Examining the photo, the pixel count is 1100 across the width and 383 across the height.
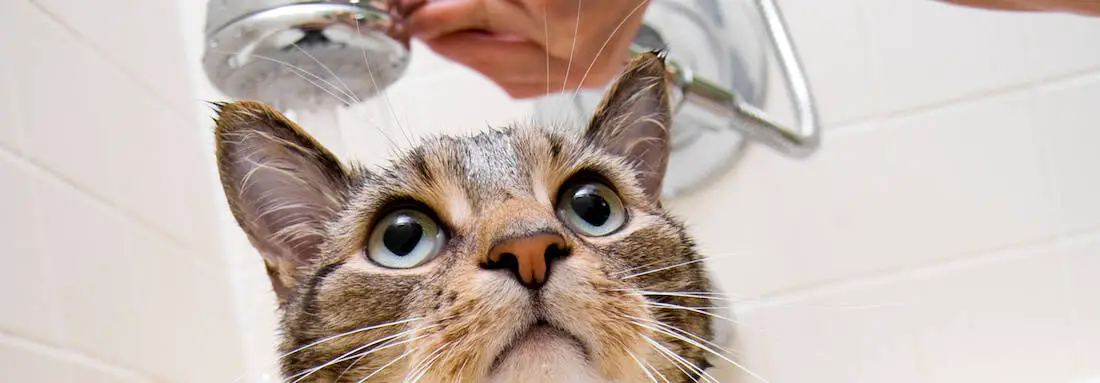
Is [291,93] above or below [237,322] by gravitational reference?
above

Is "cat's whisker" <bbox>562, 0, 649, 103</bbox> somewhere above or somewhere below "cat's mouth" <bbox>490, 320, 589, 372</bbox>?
above

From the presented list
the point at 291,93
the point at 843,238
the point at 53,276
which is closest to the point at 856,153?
the point at 843,238

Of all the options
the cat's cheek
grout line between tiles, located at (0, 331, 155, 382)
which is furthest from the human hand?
grout line between tiles, located at (0, 331, 155, 382)

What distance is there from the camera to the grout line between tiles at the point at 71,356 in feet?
2.38

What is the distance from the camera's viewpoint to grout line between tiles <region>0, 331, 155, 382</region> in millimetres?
725

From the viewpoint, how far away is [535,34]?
813 millimetres

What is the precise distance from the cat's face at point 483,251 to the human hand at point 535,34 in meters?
0.10

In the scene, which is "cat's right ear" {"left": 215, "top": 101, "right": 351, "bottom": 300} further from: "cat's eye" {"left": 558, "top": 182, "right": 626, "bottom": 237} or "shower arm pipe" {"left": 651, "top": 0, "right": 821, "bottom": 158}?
"shower arm pipe" {"left": 651, "top": 0, "right": 821, "bottom": 158}

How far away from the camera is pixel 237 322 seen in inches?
40.5

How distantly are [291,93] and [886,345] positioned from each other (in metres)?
0.75

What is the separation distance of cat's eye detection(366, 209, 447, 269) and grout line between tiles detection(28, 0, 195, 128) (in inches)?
19.4

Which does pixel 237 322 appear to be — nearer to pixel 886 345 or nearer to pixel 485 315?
pixel 485 315

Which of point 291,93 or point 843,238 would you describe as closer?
point 291,93

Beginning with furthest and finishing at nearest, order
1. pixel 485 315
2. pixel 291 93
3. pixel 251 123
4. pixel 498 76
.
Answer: pixel 498 76 < pixel 291 93 < pixel 251 123 < pixel 485 315
